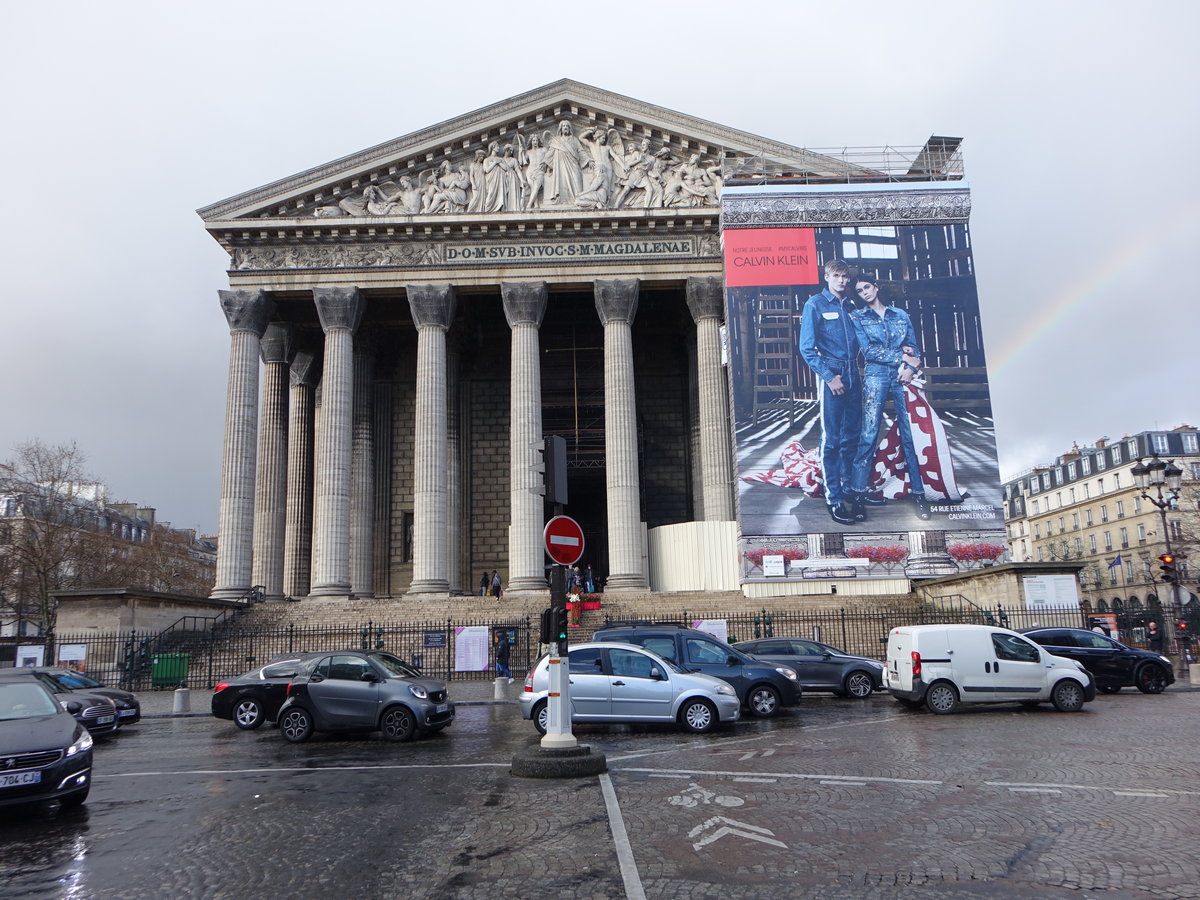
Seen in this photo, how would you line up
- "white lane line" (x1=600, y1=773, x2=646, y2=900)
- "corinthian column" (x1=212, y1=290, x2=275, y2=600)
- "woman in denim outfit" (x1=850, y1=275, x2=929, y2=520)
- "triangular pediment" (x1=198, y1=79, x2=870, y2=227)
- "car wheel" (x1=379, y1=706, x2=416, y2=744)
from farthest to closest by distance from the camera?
"triangular pediment" (x1=198, y1=79, x2=870, y2=227) → "corinthian column" (x1=212, y1=290, x2=275, y2=600) → "woman in denim outfit" (x1=850, y1=275, x2=929, y2=520) → "car wheel" (x1=379, y1=706, x2=416, y2=744) → "white lane line" (x1=600, y1=773, x2=646, y2=900)

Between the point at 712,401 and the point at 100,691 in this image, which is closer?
the point at 100,691

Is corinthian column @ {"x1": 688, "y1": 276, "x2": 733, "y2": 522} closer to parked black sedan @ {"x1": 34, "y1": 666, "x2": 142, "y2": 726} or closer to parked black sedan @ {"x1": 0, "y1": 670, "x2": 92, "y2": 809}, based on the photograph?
parked black sedan @ {"x1": 34, "y1": 666, "x2": 142, "y2": 726}

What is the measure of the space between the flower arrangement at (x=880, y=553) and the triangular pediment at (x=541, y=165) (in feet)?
43.3

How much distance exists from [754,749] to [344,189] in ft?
89.0

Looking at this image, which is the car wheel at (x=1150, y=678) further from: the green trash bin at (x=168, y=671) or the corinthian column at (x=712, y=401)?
the green trash bin at (x=168, y=671)

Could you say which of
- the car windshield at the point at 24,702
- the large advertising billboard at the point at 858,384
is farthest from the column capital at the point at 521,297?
the car windshield at the point at 24,702

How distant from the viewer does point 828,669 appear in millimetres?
18672

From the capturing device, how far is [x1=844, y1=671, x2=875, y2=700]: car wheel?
18703mm

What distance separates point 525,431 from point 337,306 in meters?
8.07

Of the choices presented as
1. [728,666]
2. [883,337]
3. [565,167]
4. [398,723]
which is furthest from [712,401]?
[398,723]

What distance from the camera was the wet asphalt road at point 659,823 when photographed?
6.07 meters

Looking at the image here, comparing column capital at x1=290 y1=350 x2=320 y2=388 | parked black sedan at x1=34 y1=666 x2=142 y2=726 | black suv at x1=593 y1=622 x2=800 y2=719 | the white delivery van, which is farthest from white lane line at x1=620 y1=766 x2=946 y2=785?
column capital at x1=290 y1=350 x2=320 y2=388

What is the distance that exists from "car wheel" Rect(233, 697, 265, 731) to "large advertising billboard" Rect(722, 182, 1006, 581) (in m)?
15.8

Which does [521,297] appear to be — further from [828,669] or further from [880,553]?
[828,669]
